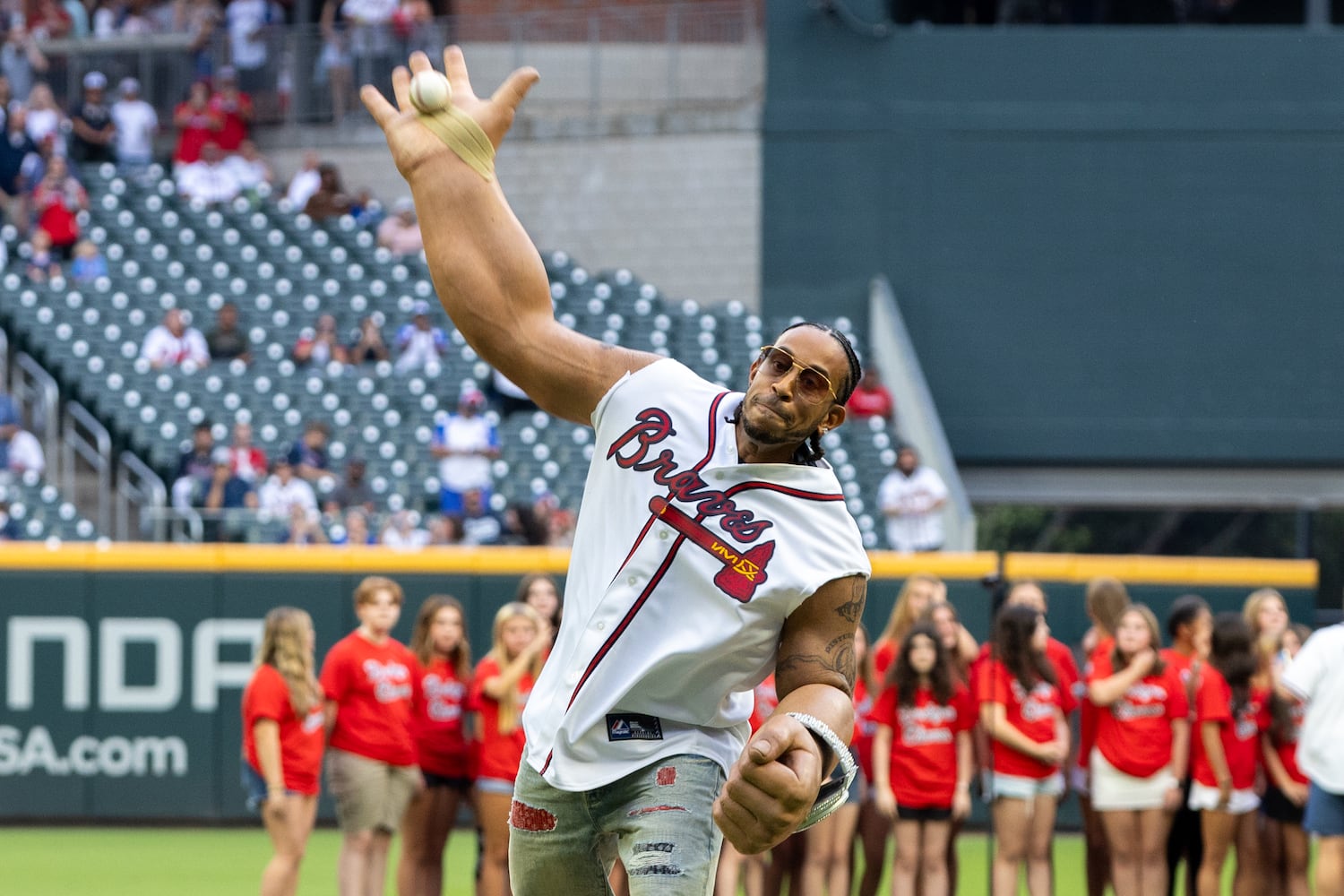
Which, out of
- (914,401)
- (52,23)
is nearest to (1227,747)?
(914,401)

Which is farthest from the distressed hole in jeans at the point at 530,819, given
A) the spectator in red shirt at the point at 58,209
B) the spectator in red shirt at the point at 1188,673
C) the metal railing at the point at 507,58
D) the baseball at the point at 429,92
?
the metal railing at the point at 507,58

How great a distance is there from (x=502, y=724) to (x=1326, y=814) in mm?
3571

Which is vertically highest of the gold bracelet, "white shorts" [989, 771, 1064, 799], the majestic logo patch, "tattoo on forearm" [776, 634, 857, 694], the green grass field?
the gold bracelet

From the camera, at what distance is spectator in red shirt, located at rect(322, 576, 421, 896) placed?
27.4ft

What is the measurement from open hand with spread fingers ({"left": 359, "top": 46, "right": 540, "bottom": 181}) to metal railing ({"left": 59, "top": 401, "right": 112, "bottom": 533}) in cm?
1166

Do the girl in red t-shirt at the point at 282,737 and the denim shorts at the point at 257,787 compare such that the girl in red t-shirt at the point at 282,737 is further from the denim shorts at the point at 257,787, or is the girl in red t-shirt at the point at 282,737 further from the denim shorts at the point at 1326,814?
the denim shorts at the point at 1326,814

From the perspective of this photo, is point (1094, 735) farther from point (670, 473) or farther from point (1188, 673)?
point (670, 473)

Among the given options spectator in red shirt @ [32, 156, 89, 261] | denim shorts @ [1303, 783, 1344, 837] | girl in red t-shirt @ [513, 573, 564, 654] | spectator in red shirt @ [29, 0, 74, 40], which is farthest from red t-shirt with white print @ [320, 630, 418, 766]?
spectator in red shirt @ [29, 0, 74, 40]

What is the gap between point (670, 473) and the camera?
3387 millimetres

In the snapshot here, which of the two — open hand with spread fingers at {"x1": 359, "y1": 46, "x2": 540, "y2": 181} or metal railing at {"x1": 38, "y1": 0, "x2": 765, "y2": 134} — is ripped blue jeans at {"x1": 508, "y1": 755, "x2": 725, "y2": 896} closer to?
open hand with spread fingers at {"x1": 359, "y1": 46, "x2": 540, "y2": 181}

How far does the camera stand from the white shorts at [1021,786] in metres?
8.63

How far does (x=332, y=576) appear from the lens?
12.2 metres

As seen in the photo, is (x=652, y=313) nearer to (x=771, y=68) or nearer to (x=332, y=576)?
(x=771, y=68)

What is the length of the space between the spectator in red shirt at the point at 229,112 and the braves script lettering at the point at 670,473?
1665cm
